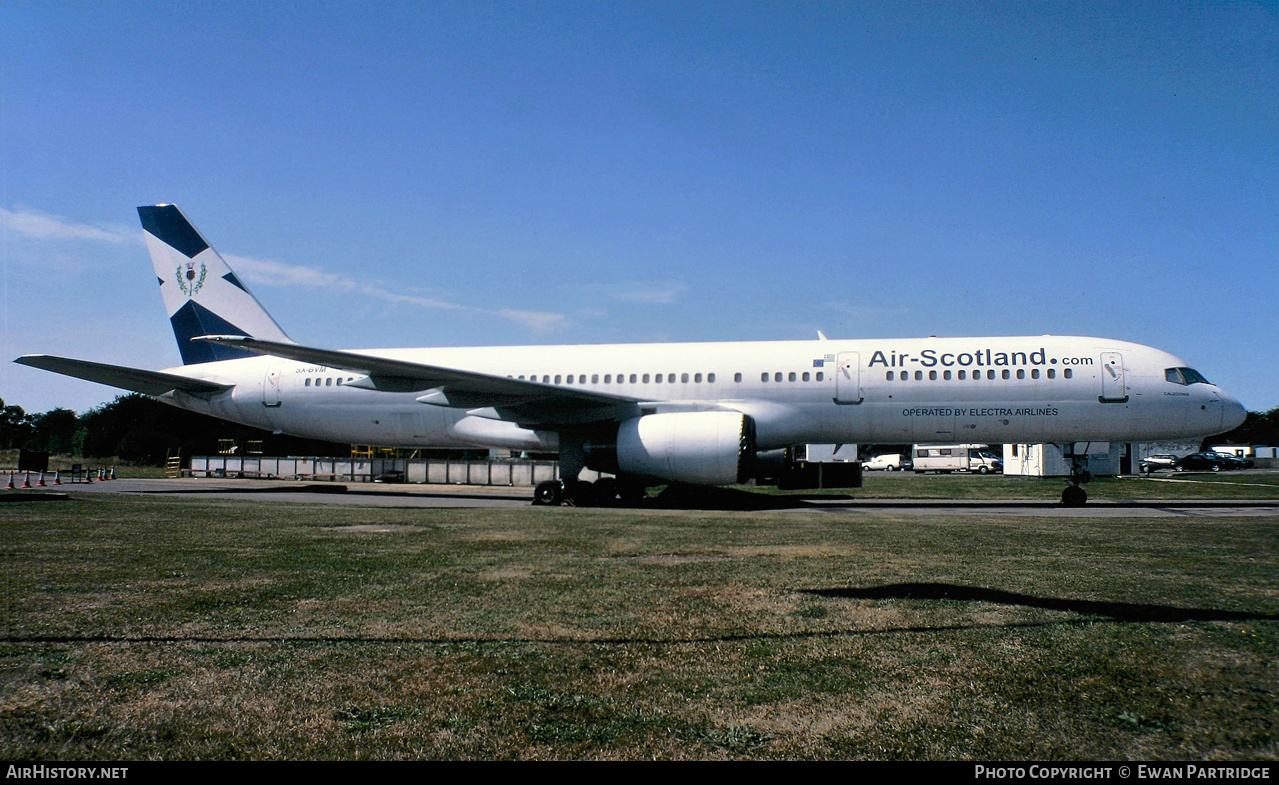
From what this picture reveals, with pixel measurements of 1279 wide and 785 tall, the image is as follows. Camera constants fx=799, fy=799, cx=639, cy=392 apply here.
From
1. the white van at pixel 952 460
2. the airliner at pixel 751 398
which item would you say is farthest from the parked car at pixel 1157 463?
the airliner at pixel 751 398

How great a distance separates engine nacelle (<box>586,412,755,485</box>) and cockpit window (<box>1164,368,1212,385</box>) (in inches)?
380

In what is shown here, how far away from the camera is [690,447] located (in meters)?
17.4

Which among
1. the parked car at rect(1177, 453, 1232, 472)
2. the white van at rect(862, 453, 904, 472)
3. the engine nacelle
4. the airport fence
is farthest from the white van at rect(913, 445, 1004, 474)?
the engine nacelle

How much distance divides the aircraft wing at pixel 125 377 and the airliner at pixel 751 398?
6 cm

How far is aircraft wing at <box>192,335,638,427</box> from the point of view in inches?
672

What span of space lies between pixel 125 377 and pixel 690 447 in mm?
14865

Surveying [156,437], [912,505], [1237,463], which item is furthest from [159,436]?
[1237,463]

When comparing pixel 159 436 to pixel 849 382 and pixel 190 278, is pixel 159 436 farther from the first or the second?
pixel 849 382

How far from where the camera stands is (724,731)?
3352 millimetres

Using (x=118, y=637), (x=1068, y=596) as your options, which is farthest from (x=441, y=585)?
(x=1068, y=596)

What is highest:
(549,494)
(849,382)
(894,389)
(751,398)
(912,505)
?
(849,382)

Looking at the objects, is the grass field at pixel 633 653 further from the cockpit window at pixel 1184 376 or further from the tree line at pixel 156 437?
the tree line at pixel 156 437

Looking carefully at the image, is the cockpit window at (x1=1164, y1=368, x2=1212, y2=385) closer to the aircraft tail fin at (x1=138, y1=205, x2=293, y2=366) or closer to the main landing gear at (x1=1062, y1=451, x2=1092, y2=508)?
the main landing gear at (x1=1062, y1=451, x2=1092, y2=508)
